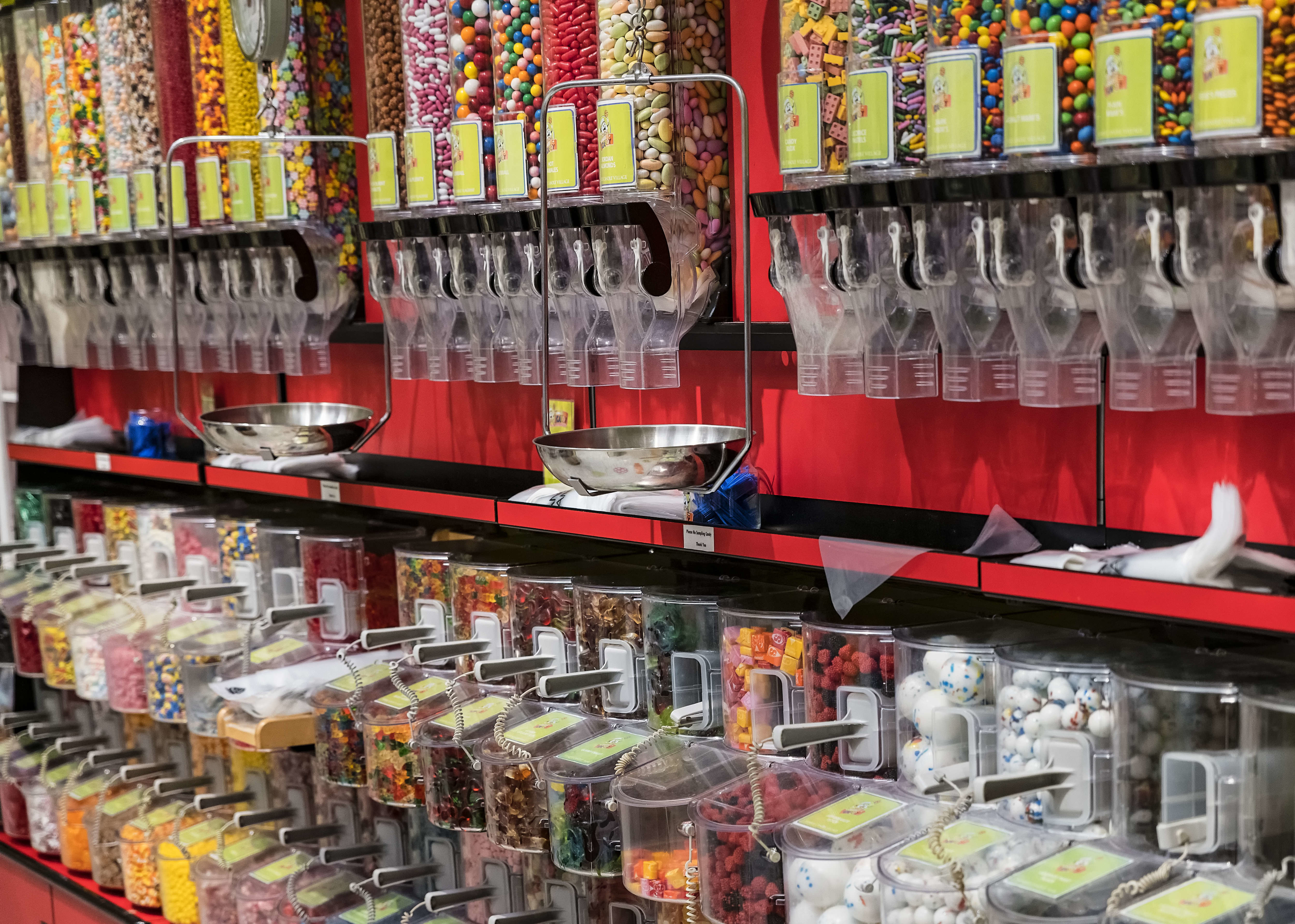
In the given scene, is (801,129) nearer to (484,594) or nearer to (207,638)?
(484,594)

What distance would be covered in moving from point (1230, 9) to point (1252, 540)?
28.8 inches

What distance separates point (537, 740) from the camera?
7.59 ft

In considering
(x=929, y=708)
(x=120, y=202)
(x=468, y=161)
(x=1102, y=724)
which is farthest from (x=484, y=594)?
(x=120, y=202)

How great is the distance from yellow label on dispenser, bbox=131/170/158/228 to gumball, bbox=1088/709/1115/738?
2.43 metres

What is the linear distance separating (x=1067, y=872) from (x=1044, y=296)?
696mm

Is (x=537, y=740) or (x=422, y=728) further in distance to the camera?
(x=422, y=728)

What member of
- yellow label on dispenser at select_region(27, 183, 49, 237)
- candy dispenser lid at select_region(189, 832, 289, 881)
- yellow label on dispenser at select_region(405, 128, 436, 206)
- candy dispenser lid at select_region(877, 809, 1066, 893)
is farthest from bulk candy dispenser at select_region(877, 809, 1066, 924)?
yellow label on dispenser at select_region(27, 183, 49, 237)

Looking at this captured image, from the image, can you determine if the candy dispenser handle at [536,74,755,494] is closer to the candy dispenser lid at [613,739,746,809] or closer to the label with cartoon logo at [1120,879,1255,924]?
the candy dispenser lid at [613,739,746,809]

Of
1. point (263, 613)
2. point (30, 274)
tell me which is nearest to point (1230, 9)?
point (263, 613)

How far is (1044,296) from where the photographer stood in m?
1.70

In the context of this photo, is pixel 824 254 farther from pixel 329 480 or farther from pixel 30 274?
pixel 30 274

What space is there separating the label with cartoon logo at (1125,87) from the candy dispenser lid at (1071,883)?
84 centimetres

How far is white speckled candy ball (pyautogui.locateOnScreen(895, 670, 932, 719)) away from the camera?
1906mm

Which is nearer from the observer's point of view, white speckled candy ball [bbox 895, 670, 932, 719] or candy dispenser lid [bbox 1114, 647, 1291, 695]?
candy dispenser lid [bbox 1114, 647, 1291, 695]
